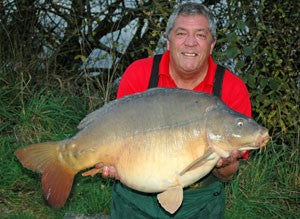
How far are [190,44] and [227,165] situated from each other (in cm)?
58

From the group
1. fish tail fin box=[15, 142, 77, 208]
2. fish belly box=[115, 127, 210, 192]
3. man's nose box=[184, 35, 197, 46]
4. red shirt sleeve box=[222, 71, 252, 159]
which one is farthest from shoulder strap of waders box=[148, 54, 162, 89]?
fish tail fin box=[15, 142, 77, 208]

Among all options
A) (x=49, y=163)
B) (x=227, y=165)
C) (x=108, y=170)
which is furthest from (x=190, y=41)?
(x=49, y=163)

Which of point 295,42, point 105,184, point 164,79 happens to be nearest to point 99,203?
point 105,184

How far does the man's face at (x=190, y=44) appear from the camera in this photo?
8.49 feet

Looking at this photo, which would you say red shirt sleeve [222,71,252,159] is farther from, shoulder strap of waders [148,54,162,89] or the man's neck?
shoulder strap of waders [148,54,162,89]

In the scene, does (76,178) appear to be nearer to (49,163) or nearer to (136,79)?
(136,79)

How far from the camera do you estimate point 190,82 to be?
8.84 feet

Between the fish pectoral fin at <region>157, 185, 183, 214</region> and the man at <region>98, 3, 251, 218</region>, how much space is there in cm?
38

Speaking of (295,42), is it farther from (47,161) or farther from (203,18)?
(47,161)

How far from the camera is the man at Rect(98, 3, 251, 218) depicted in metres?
2.61

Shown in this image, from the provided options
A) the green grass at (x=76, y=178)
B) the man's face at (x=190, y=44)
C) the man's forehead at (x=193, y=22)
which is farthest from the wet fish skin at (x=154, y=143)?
the green grass at (x=76, y=178)

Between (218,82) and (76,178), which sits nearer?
(218,82)

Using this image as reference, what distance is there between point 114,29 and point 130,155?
306 cm

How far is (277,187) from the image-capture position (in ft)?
12.7
